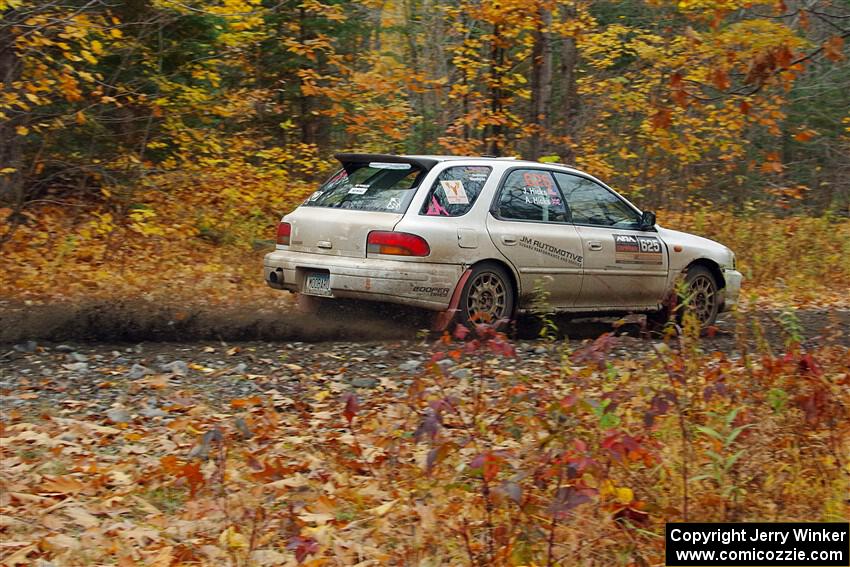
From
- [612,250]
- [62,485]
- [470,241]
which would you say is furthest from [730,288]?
[62,485]

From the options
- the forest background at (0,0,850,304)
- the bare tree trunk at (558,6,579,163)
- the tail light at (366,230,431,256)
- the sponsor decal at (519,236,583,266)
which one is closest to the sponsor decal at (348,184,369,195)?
the tail light at (366,230,431,256)

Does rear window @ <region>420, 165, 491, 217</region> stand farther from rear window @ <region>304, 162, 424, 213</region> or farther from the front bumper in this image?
the front bumper

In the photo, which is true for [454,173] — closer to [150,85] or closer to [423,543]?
[423,543]

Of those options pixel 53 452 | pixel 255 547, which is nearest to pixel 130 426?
pixel 53 452

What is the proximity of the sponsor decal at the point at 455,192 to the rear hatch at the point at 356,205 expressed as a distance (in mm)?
241

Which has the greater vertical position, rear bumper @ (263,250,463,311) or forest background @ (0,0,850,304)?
forest background @ (0,0,850,304)

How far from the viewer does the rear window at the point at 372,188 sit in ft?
30.3

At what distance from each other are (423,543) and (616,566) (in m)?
0.83

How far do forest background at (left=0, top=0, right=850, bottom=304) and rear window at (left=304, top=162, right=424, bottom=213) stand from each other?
2.77 metres

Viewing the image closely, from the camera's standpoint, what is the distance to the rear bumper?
890 centimetres

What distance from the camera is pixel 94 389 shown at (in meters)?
7.39

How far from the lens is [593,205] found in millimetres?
10289

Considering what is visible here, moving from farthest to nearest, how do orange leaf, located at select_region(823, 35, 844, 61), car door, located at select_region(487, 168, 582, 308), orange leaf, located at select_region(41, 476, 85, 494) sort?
car door, located at select_region(487, 168, 582, 308) < orange leaf, located at select_region(823, 35, 844, 61) < orange leaf, located at select_region(41, 476, 85, 494)

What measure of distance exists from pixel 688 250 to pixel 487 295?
9.02ft
